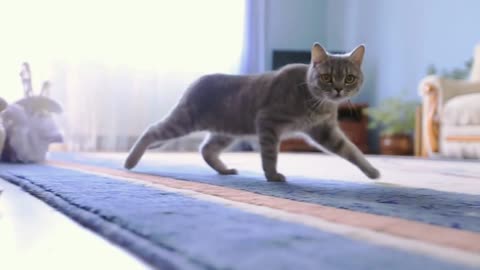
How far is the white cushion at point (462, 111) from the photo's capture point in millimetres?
3039

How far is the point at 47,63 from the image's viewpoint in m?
3.92

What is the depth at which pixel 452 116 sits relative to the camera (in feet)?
10.6

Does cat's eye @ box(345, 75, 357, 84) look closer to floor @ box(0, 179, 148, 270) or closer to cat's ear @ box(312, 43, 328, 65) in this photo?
cat's ear @ box(312, 43, 328, 65)

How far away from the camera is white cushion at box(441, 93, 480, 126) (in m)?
3.04

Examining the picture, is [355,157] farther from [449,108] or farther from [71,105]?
[71,105]

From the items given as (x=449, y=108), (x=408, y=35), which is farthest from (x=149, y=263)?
(x=408, y=35)

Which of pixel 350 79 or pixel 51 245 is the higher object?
pixel 350 79

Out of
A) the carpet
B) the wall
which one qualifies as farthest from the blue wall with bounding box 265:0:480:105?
the carpet

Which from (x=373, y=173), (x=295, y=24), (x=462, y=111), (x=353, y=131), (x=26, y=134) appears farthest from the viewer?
(x=295, y=24)

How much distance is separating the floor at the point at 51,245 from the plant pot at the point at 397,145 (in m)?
3.70

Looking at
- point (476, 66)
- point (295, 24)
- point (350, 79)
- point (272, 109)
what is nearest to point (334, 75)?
point (350, 79)

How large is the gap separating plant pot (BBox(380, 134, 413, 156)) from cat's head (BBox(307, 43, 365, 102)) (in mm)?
2979

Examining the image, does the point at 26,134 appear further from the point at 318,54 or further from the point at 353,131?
the point at 353,131

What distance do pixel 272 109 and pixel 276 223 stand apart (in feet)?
2.41
